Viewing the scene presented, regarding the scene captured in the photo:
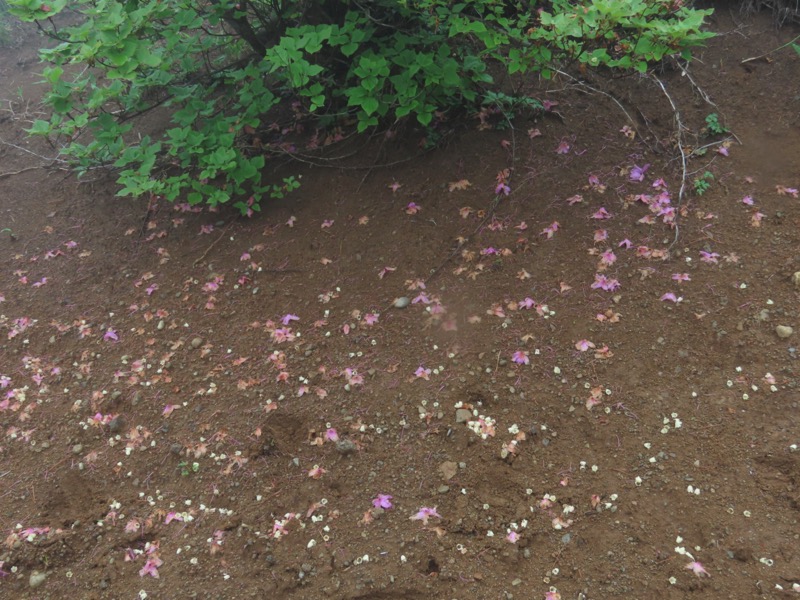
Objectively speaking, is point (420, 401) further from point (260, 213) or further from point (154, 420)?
point (260, 213)

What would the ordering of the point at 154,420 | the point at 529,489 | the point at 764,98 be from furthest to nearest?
the point at 764,98 → the point at 154,420 → the point at 529,489

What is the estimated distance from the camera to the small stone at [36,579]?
1970 millimetres

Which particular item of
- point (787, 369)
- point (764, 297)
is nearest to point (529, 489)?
point (787, 369)

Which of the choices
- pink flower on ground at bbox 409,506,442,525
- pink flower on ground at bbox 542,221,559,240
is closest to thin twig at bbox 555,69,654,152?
pink flower on ground at bbox 542,221,559,240

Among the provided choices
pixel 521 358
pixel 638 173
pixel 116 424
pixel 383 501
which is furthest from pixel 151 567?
pixel 638 173

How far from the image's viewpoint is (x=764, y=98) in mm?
3059

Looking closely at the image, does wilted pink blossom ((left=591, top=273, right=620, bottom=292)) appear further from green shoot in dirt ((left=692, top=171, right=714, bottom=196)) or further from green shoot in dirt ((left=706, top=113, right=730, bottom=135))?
green shoot in dirt ((left=706, top=113, right=730, bottom=135))

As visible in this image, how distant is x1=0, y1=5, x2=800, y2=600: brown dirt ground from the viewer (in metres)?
1.82

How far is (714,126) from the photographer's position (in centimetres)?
293

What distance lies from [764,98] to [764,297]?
4.89 feet

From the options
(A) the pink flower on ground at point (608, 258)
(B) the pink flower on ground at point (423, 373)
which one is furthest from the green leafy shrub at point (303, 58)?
(B) the pink flower on ground at point (423, 373)

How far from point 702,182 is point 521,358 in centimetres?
138

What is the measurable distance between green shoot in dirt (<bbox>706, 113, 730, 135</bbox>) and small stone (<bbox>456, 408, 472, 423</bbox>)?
2.13 meters

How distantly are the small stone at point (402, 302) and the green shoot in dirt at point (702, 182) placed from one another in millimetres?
1547
